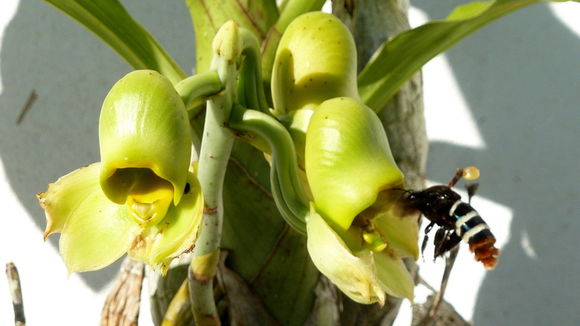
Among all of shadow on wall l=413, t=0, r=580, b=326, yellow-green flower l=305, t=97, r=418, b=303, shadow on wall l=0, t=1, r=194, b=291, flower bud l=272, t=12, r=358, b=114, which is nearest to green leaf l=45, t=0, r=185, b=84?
flower bud l=272, t=12, r=358, b=114

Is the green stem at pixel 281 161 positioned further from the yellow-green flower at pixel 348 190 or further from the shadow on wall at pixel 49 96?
the shadow on wall at pixel 49 96

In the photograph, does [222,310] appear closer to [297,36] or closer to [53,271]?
[297,36]

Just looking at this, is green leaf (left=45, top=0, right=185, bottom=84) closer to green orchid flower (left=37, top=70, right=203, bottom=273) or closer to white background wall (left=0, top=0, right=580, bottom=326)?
green orchid flower (left=37, top=70, right=203, bottom=273)

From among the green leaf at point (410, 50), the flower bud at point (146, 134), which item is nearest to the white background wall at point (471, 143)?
the green leaf at point (410, 50)

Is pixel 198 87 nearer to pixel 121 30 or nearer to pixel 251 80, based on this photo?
pixel 251 80

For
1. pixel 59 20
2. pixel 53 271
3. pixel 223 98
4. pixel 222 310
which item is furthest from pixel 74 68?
pixel 223 98

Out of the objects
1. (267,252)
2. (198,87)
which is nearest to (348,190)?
(198,87)
